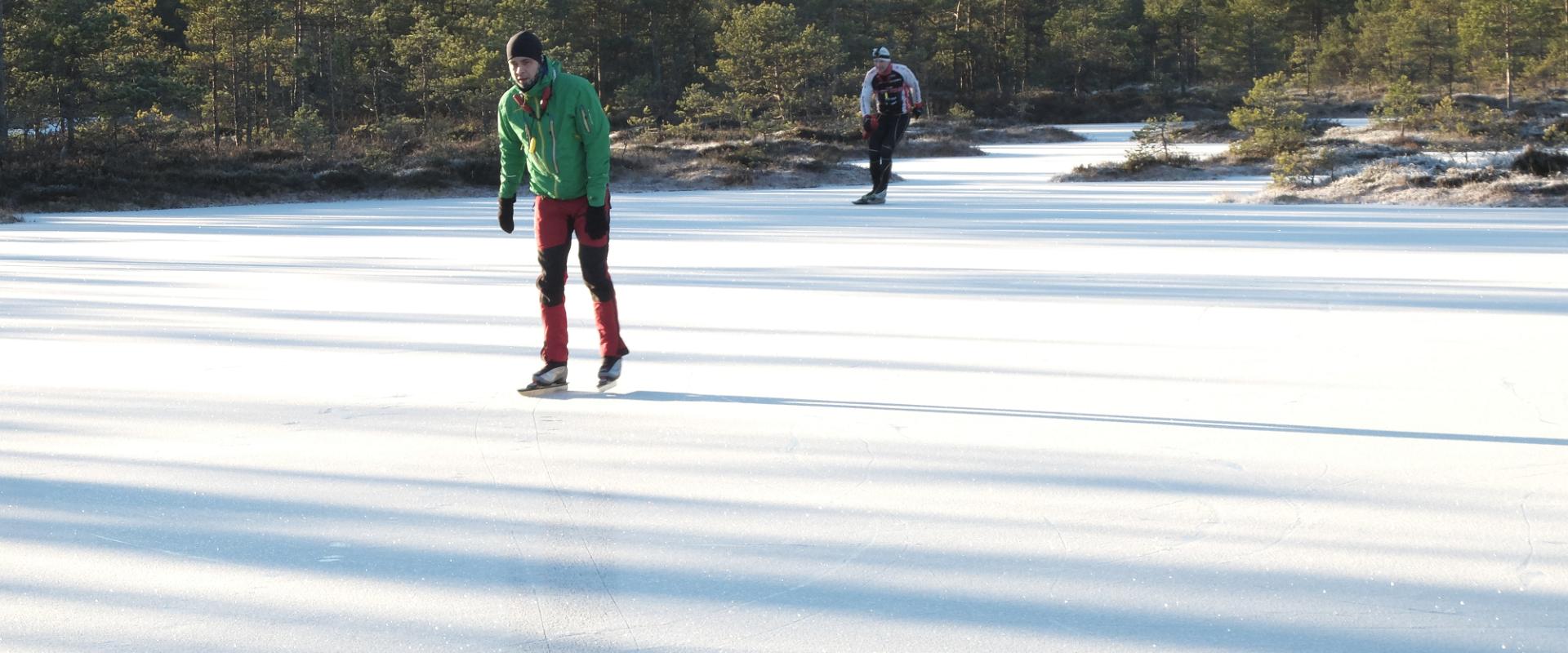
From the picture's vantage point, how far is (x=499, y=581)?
3.28m

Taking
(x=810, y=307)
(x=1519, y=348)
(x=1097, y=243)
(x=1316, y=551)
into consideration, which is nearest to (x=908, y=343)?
(x=810, y=307)

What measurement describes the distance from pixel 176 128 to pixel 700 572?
3544cm

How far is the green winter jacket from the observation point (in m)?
5.56

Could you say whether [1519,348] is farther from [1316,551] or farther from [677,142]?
[677,142]

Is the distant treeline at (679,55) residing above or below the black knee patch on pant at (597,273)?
above

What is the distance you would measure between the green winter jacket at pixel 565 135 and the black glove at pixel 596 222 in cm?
4

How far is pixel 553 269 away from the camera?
5.73m

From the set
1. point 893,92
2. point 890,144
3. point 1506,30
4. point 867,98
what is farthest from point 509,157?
point 1506,30

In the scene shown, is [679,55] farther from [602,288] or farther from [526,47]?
[526,47]

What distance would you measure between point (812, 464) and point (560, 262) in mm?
1839

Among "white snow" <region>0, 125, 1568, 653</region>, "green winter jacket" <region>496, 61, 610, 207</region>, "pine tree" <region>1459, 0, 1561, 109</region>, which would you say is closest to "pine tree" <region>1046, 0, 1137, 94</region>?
"pine tree" <region>1459, 0, 1561, 109</region>

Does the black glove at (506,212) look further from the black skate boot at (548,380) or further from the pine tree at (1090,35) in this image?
the pine tree at (1090,35)

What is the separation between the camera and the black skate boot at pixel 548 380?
5.58 metres

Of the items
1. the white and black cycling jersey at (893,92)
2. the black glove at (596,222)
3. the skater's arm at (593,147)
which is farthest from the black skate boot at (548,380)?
the white and black cycling jersey at (893,92)
